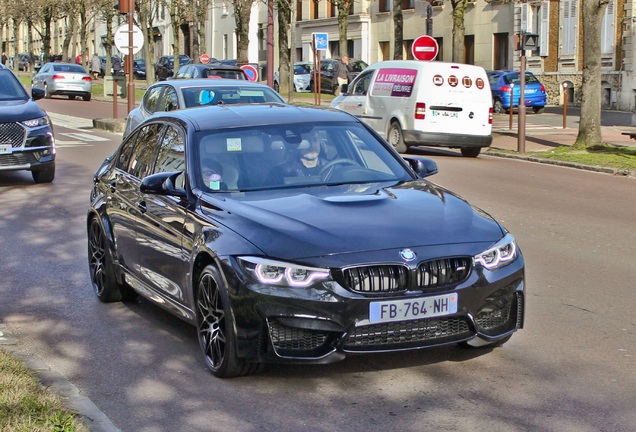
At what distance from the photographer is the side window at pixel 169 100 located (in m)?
17.2

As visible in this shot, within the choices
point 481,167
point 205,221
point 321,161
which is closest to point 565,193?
point 481,167

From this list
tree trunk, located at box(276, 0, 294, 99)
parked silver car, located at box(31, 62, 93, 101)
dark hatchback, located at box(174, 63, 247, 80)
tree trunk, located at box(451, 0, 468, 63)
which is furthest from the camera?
tree trunk, located at box(276, 0, 294, 99)

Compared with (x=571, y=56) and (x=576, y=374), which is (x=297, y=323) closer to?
(x=576, y=374)

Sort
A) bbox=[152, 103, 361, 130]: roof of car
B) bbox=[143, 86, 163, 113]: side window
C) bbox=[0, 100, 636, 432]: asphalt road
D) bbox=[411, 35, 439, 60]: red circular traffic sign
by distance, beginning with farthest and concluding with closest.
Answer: bbox=[411, 35, 439, 60]: red circular traffic sign → bbox=[143, 86, 163, 113]: side window → bbox=[152, 103, 361, 130]: roof of car → bbox=[0, 100, 636, 432]: asphalt road

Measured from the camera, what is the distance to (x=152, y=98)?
18.3 metres

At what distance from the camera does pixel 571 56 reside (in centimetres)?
4719

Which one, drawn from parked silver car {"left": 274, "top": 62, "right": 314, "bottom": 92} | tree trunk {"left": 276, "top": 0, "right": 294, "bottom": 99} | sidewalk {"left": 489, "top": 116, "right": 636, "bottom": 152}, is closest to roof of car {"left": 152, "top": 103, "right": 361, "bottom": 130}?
sidewalk {"left": 489, "top": 116, "right": 636, "bottom": 152}

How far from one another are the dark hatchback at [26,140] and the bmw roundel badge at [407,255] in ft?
39.2

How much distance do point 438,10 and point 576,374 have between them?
53727 mm

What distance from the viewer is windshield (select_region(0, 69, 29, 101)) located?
17.9m

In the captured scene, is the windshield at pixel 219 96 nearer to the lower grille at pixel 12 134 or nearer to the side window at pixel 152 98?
the side window at pixel 152 98

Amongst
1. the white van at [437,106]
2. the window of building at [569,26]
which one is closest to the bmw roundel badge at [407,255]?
the white van at [437,106]

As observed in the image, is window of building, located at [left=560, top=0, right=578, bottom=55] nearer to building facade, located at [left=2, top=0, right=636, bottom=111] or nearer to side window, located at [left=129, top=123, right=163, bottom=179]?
building facade, located at [left=2, top=0, right=636, bottom=111]

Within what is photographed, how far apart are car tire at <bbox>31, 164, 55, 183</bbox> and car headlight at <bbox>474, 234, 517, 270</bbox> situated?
1210cm
